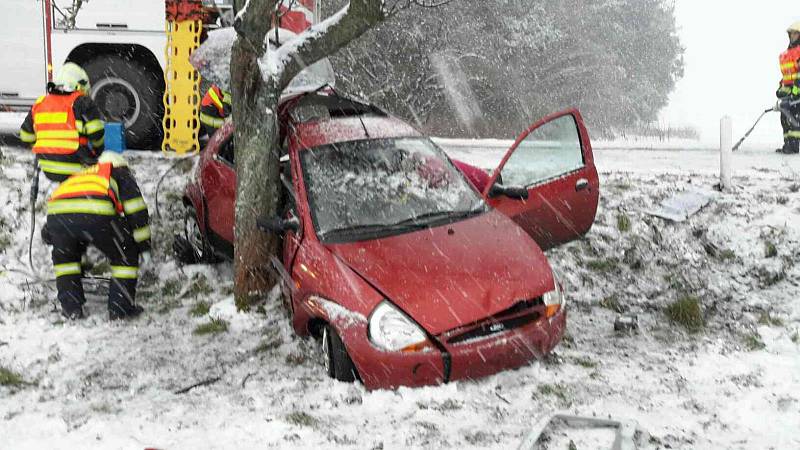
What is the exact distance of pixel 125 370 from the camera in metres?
5.71

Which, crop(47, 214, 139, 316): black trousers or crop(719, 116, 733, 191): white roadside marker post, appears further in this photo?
crop(719, 116, 733, 191): white roadside marker post

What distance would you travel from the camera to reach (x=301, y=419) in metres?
4.79

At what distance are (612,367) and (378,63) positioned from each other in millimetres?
16103

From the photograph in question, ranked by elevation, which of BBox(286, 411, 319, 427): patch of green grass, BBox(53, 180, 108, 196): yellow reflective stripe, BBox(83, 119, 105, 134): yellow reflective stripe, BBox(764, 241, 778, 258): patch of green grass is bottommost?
BBox(286, 411, 319, 427): patch of green grass

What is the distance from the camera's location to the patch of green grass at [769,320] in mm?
6332

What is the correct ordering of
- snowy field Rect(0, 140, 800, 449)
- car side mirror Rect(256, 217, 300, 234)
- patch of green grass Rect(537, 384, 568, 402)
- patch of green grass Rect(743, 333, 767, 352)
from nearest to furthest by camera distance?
snowy field Rect(0, 140, 800, 449), patch of green grass Rect(537, 384, 568, 402), car side mirror Rect(256, 217, 300, 234), patch of green grass Rect(743, 333, 767, 352)

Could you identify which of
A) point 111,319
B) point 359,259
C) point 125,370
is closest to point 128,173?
point 111,319

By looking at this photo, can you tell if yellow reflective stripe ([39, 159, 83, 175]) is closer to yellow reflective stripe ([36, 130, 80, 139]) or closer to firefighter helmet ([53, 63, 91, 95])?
yellow reflective stripe ([36, 130, 80, 139])

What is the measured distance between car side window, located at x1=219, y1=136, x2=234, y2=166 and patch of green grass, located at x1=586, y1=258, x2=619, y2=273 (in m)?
3.32

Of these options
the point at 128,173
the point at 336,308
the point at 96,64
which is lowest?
the point at 336,308

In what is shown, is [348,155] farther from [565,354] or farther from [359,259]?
[565,354]

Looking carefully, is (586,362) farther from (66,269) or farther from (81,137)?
(81,137)

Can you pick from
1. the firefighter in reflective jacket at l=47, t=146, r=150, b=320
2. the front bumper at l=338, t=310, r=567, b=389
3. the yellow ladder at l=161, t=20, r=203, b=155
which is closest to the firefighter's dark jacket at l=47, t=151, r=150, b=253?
the firefighter in reflective jacket at l=47, t=146, r=150, b=320

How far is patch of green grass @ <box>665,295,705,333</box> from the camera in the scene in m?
6.47
